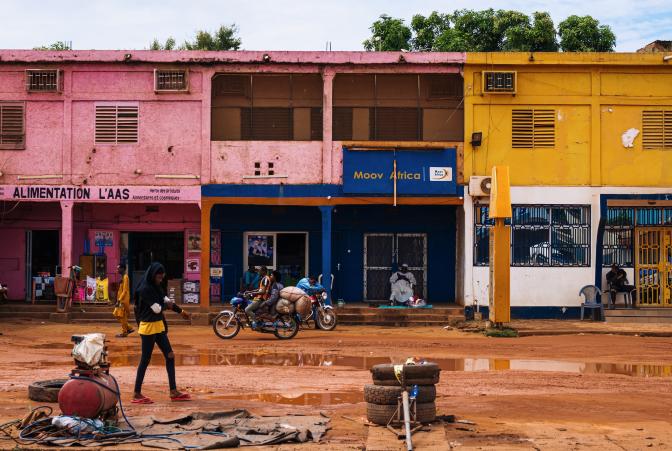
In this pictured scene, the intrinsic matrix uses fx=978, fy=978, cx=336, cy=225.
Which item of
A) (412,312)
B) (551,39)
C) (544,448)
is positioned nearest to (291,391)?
(544,448)

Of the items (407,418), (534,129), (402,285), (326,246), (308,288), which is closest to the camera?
(407,418)

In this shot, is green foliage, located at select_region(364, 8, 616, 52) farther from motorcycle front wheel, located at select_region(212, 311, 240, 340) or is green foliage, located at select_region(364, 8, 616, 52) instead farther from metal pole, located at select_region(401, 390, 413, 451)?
metal pole, located at select_region(401, 390, 413, 451)

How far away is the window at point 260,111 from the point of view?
26.8 m

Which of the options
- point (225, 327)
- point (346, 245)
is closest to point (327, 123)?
point (346, 245)

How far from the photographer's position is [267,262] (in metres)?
29.0

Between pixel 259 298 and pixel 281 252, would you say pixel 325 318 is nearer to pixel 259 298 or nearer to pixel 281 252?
pixel 259 298

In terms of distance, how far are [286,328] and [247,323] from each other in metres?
1.06

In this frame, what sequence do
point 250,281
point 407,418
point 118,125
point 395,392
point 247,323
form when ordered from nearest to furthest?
point 407,418, point 395,392, point 247,323, point 118,125, point 250,281

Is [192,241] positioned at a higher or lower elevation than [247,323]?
higher

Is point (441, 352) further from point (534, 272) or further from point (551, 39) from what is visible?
point (551, 39)

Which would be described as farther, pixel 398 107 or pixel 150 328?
pixel 398 107

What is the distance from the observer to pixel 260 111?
26891 mm

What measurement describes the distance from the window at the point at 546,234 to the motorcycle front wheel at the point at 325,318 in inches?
188

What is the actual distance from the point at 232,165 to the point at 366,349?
8.50m
